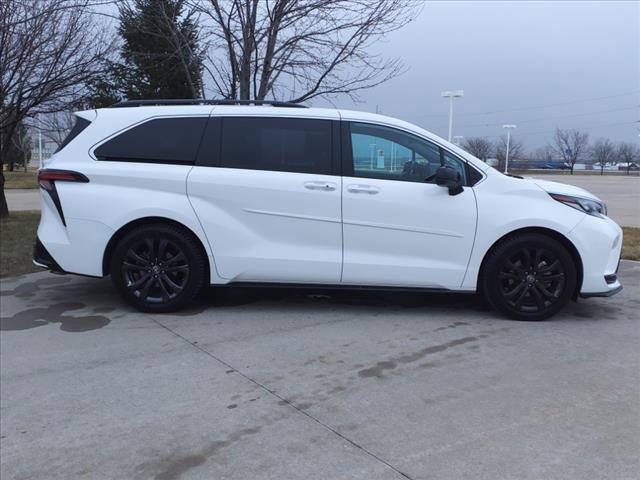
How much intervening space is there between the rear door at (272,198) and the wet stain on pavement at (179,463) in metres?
2.36

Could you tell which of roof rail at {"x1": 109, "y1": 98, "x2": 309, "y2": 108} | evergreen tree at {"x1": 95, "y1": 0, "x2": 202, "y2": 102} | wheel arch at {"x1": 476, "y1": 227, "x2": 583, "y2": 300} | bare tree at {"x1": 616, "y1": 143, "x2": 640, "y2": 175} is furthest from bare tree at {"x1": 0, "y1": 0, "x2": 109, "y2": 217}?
bare tree at {"x1": 616, "y1": 143, "x2": 640, "y2": 175}

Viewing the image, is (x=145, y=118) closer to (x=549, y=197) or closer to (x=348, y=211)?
(x=348, y=211)

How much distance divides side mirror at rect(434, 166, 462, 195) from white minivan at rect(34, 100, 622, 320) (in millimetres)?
12

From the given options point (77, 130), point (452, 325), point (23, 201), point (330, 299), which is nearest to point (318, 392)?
point (452, 325)

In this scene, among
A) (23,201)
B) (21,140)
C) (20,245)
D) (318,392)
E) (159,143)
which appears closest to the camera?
(318,392)

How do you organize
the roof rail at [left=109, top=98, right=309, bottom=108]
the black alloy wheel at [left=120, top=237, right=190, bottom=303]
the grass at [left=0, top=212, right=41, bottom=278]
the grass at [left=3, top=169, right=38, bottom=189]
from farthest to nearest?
the grass at [left=3, top=169, right=38, bottom=189] < the grass at [left=0, top=212, right=41, bottom=278] < the roof rail at [left=109, top=98, right=309, bottom=108] < the black alloy wheel at [left=120, top=237, right=190, bottom=303]

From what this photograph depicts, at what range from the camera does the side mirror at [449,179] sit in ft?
16.2

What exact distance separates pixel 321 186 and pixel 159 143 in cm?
161

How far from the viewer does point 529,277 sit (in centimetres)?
507

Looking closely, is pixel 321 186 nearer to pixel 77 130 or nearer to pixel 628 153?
pixel 77 130

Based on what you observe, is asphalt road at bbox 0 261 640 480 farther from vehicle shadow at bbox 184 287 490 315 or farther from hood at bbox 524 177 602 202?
hood at bbox 524 177 602 202

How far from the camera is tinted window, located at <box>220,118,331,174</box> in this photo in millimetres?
5199

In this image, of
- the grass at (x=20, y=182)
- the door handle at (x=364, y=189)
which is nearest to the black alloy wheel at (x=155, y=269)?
the door handle at (x=364, y=189)

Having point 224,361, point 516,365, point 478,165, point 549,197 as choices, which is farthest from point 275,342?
point 549,197
